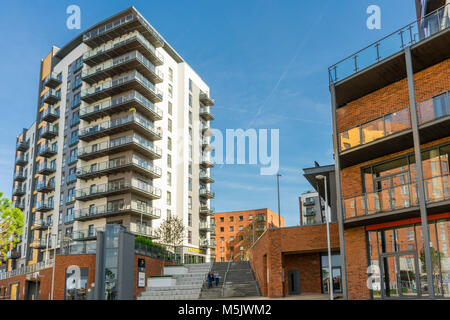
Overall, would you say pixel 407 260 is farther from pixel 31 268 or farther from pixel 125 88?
pixel 125 88

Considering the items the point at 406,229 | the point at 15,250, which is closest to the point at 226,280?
the point at 406,229

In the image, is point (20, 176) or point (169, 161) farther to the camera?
point (20, 176)

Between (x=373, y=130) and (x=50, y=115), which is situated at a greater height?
(x=50, y=115)

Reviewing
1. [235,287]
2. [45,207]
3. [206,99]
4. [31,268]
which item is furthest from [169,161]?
[235,287]

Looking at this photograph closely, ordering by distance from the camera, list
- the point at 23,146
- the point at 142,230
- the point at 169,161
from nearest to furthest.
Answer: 1. the point at 142,230
2. the point at 169,161
3. the point at 23,146

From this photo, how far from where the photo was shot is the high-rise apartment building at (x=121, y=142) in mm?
49406

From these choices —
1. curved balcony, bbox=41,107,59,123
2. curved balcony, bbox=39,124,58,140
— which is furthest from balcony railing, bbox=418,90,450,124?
curved balcony, bbox=41,107,59,123

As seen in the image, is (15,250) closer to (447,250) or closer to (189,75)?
(189,75)

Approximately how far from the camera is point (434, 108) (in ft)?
58.8

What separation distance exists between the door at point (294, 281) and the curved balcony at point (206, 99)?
130 ft

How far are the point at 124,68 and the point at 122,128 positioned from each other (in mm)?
7658

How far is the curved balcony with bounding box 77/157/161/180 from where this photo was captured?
48.2 meters

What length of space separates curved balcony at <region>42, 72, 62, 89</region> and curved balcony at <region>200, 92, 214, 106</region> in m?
20.6

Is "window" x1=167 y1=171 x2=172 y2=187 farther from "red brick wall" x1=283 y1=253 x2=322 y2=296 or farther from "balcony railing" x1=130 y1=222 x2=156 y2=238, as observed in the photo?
"red brick wall" x1=283 y1=253 x2=322 y2=296
